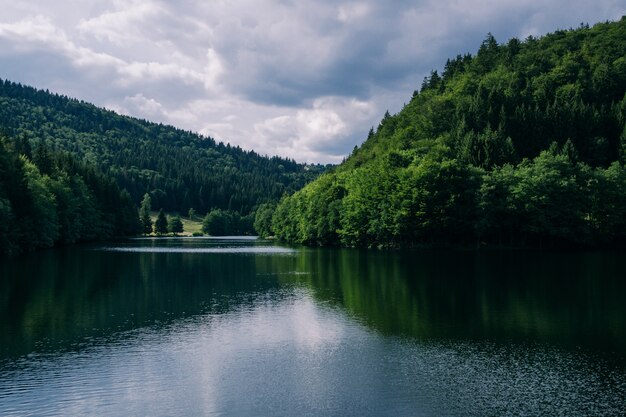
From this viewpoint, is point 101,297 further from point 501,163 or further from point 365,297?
point 501,163

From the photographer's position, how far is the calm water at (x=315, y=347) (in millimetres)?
20250

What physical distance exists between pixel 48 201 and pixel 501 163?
4070 inches

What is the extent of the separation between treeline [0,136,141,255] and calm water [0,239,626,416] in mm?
47620

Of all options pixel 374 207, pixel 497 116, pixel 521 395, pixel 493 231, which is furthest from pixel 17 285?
pixel 497 116

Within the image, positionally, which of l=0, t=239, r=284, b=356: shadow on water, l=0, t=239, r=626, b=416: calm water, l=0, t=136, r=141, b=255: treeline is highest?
l=0, t=136, r=141, b=255: treeline

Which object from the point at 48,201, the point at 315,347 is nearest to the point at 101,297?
the point at 315,347

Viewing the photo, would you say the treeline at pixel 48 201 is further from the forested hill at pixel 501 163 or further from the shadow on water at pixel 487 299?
the forested hill at pixel 501 163

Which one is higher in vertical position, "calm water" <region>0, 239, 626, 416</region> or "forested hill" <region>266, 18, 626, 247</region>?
"forested hill" <region>266, 18, 626, 247</region>

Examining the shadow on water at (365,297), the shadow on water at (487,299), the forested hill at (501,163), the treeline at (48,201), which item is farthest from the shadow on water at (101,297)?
the forested hill at (501,163)

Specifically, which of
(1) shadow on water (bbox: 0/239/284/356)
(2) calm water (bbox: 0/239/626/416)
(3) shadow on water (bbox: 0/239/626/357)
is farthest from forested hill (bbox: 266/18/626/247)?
(2) calm water (bbox: 0/239/626/416)

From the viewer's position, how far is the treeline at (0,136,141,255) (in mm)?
94812

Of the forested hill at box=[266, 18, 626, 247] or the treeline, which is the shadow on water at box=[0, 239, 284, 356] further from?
the forested hill at box=[266, 18, 626, 247]

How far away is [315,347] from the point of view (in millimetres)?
28469

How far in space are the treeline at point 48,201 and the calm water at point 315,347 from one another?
47.6 meters
